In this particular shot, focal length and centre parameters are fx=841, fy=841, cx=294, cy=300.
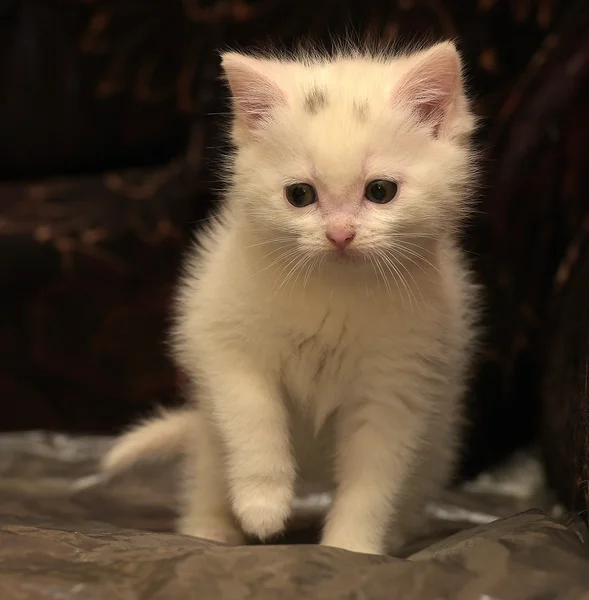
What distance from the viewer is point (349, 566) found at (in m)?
1.02

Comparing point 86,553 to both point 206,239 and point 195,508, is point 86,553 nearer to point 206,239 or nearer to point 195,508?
point 195,508

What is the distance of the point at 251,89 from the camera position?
1231 millimetres

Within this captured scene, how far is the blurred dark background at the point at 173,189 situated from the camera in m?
1.69

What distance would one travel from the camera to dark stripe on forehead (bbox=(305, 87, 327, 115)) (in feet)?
3.83

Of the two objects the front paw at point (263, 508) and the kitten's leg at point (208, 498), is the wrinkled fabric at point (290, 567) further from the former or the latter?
the kitten's leg at point (208, 498)

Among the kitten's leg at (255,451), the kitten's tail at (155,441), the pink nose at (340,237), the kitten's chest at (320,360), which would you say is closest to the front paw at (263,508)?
the kitten's leg at (255,451)

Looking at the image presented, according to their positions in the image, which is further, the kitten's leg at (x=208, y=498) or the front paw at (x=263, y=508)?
the kitten's leg at (x=208, y=498)

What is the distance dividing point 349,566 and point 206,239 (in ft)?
2.13

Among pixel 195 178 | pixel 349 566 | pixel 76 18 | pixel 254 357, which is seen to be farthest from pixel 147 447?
pixel 76 18

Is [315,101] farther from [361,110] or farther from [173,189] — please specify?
[173,189]

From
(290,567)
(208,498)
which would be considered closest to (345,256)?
(290,567)

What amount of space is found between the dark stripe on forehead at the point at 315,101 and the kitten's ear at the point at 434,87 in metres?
0.10

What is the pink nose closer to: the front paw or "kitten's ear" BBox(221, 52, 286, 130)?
"kitten's ear" BBox(221, 52, 286, 130)

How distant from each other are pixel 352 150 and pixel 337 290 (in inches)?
8.6
